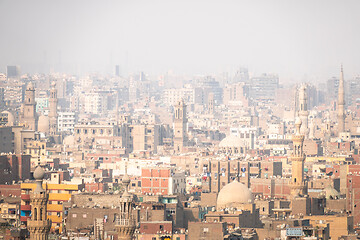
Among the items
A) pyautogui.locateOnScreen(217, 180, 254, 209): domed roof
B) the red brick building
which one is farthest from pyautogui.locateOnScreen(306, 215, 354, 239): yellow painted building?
the red brick building

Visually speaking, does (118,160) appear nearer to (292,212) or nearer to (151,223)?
Answer: (292,212)

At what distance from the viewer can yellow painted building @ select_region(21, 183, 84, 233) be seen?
175 feet

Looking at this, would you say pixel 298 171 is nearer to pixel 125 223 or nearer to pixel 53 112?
pixel 125 223

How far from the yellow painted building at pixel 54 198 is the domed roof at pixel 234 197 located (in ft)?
18.5

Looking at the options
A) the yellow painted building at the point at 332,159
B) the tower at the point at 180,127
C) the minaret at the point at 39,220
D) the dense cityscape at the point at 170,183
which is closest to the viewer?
the minaret at the point at 39,220

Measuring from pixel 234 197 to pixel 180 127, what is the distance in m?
59.4

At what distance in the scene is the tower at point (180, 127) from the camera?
11475 centimetres

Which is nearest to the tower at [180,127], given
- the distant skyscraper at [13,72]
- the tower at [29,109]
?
the tower at [29,109]

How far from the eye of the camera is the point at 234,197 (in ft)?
188

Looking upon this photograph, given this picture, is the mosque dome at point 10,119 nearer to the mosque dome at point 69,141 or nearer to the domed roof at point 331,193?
the mosque dome at point 69,141

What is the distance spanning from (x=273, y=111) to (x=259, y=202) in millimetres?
140089

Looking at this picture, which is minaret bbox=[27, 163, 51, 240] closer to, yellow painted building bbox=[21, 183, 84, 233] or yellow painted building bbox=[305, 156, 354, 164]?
yellow painted building bbox=[21, 183, 84, 233]

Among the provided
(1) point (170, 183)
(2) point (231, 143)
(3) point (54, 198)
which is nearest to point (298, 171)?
(1) point (170, 183)

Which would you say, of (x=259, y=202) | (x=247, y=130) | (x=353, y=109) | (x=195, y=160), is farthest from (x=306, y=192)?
(x=353, y=109)
